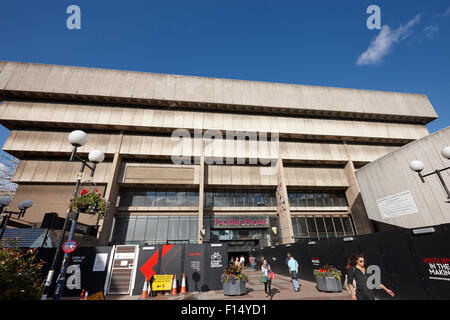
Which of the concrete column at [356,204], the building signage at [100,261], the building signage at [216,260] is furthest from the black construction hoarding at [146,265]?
the concrete column at [356,204]

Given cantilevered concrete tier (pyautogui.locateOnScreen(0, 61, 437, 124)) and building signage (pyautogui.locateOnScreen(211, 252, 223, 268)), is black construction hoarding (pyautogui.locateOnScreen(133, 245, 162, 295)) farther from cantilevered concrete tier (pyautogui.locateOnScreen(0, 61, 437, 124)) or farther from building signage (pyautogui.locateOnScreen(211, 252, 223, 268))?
cantilevered concrete tier (pyautogui.locateOnScreen(0, 61, 437, 124))

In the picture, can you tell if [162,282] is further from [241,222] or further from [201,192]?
[241,222]

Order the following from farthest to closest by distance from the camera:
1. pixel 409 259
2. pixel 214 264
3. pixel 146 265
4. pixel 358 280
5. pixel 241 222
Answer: pixel 241 222
pixel 214 264
pixel 146 265
pixel 409 259
pixel 358 280

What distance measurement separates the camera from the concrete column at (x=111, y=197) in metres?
24.4

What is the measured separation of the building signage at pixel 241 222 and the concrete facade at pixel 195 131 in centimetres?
119

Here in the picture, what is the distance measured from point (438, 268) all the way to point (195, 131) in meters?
28.0

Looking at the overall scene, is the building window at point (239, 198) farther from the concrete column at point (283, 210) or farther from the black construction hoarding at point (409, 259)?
the black construction hoarding at point (409, 259)

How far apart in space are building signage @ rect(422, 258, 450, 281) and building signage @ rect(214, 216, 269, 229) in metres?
23.7

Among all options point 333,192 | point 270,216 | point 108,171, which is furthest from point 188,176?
point 333,192

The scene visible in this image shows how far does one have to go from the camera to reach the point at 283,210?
29109mm

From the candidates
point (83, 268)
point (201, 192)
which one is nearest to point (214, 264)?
point (83, 268)

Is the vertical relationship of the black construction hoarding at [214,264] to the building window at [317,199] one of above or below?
below

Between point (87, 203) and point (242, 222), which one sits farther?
point (242, 222)

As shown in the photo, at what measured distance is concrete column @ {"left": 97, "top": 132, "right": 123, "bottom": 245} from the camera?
961 inches
